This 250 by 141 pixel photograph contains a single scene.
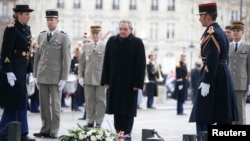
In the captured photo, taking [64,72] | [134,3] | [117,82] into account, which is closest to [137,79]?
[117,82]

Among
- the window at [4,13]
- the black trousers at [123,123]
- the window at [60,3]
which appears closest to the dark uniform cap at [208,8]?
the black trousers at [123,123]

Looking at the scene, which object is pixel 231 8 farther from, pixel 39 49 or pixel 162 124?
pixel 39 49

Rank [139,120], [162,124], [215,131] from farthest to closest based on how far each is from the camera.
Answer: [139,120] < [162,124] < [215,131]

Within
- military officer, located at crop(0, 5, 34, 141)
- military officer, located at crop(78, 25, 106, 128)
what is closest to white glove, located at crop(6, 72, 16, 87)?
military officer, located at crop(0, 5, 34, 141)

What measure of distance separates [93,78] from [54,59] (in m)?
2.53

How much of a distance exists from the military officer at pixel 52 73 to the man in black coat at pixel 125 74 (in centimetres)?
151

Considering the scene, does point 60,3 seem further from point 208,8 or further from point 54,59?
point 208,8

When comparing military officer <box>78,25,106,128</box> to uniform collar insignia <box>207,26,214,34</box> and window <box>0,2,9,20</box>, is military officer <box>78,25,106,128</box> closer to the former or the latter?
uniform collar insignia <box>207,26,214,34</box>

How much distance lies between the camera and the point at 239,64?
15289mm

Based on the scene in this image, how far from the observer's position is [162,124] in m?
19.1

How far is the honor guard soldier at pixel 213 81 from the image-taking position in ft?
39.2

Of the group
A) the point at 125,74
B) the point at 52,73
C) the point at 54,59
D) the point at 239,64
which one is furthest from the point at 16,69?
the point at 239,64

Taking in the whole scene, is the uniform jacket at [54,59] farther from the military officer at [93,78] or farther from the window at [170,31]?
the window at [170,31]

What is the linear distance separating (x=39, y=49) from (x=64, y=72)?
0.75 meters
